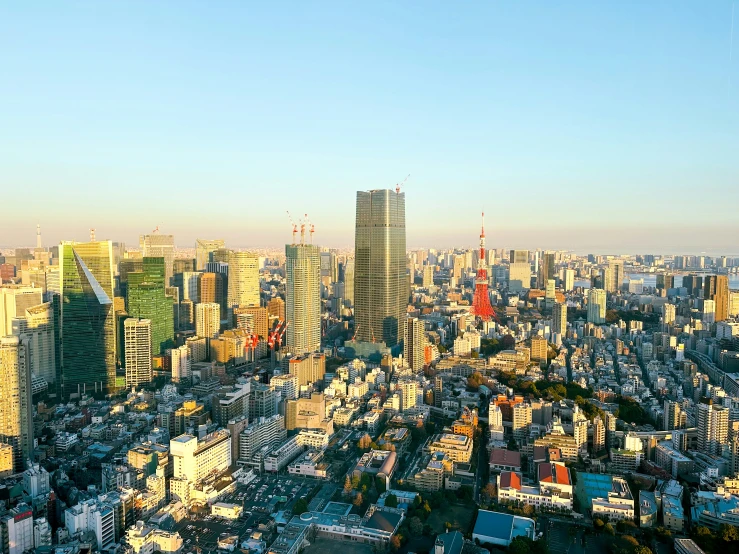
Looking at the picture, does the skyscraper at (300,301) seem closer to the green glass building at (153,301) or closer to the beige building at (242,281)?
Result: the green glass building at (153,301)

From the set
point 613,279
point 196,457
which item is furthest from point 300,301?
point 613,279

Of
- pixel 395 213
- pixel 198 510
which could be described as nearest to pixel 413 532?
pixel 198 510

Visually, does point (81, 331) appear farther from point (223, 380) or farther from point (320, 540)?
point (320, 540)

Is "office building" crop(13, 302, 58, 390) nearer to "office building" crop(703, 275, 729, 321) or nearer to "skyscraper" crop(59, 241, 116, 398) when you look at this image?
"skyscraper" crop(59, 241, 116, 398)

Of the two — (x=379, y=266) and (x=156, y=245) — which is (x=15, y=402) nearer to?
(x=379, y=266)

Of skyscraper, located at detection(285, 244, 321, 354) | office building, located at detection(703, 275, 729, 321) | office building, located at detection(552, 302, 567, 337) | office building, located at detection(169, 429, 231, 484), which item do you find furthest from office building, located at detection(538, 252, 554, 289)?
office building, located at detection(169, 429, 231, 484)

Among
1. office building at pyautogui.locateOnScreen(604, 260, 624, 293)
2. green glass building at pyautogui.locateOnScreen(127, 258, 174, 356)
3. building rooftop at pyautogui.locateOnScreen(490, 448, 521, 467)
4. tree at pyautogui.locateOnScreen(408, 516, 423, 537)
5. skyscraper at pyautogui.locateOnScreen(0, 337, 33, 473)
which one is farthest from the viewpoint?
office building at pyautogui.locateOnScreen(604, 260, 624, 293)
